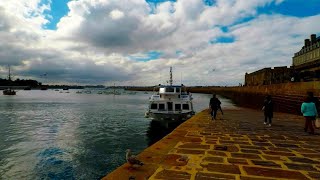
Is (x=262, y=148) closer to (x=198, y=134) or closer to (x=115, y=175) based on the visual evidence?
(x=198, y=134)

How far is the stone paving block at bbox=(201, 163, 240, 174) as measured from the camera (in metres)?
5.82

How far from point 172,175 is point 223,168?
1276mm

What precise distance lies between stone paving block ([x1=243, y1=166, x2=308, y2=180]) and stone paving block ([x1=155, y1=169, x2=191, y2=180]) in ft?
4.58

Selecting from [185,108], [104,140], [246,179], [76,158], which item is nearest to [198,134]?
[246,179]

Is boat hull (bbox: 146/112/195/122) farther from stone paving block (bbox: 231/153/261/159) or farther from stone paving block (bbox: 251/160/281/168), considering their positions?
stone paving block (bbox: 251/160/281/168)

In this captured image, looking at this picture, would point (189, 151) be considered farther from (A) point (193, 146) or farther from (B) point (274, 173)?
(B) point (274, 173)

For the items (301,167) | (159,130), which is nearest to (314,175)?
(301,167)

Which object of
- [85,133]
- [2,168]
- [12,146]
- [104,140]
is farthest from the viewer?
[85,133]

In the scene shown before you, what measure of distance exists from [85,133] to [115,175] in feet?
57.5

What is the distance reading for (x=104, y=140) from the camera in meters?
19.3

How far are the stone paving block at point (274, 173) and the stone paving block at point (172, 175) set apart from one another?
140cm

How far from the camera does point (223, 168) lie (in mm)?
6035

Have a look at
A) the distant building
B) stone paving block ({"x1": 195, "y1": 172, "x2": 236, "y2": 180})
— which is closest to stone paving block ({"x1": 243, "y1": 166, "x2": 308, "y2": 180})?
stone paving block ({"x1": 195, "y1": 172, "x2": 236, "y2": 180})

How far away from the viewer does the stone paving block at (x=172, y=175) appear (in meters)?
5.42
